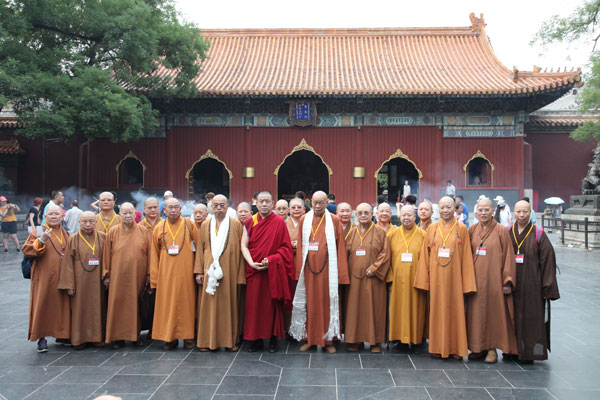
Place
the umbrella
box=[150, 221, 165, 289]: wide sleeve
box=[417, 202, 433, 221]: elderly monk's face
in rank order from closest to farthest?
1. box=[150, 221, 165, 289]: wide sleeve
2. box=[417, 202, 433, 221]: elderly monk's face
3. the umbrella

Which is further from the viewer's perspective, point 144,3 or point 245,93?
point 245,93

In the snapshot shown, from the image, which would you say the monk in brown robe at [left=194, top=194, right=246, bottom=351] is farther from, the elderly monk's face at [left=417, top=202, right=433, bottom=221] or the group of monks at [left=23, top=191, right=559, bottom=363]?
the elderly monk's face at [left=417, top=202, right=433, bottom=221]

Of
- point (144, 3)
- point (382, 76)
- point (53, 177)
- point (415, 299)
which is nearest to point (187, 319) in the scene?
point (415, 299)

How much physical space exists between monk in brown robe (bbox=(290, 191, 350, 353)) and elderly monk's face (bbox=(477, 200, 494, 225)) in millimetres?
1323

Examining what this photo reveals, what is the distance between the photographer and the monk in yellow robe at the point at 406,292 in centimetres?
468

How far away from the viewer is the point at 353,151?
1519 centimetres


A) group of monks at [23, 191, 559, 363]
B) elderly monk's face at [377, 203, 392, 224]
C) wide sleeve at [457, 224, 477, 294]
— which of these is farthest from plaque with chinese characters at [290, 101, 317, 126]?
wide sleeve at [457, 224, 477, 294]

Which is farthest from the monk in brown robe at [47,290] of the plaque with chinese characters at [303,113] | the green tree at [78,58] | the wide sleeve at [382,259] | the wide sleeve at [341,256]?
the plaque with chinese characters at [303,113]

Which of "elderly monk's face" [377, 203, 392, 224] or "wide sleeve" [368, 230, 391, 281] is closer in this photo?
"wide sleeve" [368, 230, 391, 281]

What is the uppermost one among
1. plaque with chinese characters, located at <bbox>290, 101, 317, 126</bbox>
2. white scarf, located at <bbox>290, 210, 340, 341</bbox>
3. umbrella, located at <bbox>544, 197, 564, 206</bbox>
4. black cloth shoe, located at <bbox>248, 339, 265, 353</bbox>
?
plaque with chinese characters, located at <bbox>290, 101, 317, 126</bbox>

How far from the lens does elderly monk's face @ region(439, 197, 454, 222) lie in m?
4.53

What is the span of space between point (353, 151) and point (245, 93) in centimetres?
383

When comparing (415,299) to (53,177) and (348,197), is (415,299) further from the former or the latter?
(53,177)

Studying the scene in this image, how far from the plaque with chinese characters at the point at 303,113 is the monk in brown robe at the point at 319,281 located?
10.3 metres
